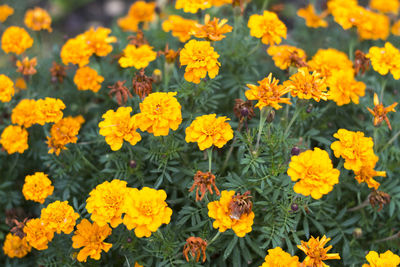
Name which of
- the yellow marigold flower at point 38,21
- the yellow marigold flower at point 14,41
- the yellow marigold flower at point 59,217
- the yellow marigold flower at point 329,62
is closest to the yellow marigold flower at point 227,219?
the yellow marigold flower at point 59,217

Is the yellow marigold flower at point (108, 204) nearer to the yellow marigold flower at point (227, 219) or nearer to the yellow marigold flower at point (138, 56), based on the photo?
the yellow marigold flower at point (227, 219)

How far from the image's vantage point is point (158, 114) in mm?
1667

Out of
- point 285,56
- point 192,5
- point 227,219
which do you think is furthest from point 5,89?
point 285,56

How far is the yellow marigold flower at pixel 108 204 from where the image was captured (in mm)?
1602

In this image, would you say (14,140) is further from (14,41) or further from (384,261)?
(384,261)

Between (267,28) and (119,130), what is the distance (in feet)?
3.09

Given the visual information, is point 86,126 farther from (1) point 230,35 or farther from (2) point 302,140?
(2) point 302,140

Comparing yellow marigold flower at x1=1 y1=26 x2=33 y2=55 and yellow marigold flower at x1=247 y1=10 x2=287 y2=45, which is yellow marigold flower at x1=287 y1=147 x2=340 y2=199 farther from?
yellow marigold flower at x1=1 y1=26 x2=33 y2=55

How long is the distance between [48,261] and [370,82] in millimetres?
2243

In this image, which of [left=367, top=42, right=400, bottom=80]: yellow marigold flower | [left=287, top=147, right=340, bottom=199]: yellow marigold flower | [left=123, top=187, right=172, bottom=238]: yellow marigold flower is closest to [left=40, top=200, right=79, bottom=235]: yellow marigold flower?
[left=123, top=187, right=172, bottom=238]: yellow marigold flower

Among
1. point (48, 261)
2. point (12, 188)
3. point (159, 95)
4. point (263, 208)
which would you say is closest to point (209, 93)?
point (159, 95)

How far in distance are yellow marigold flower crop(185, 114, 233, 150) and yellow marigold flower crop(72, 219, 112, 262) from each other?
0.55 m

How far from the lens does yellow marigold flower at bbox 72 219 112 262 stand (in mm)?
1718

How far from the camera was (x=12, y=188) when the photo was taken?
2.44m
